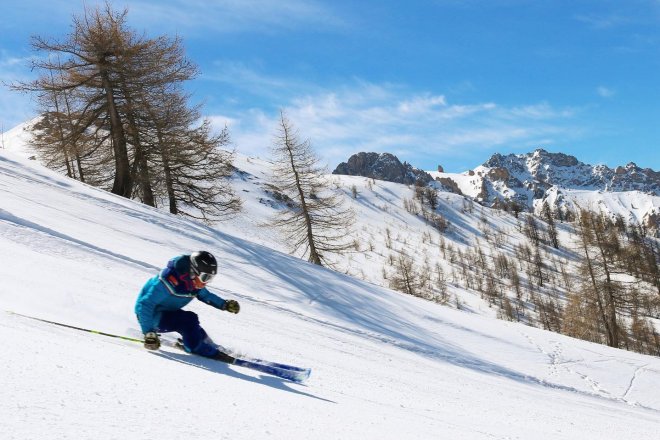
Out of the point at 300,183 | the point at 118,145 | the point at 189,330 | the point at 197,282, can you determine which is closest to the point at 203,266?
the point at 197,282

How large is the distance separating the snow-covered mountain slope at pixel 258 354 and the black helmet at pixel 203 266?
915 millimetres

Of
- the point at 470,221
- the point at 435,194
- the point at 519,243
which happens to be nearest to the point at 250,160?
the point at 435,194

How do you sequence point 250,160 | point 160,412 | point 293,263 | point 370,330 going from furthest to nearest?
point 250,160
point 293,263
point 370,330
point 160,412

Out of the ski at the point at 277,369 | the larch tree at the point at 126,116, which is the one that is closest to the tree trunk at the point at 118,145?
the larch tree at the point at 126,116

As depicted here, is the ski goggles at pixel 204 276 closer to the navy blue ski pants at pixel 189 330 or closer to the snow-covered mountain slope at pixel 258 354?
the navy blue ski pants at pixel 189 330

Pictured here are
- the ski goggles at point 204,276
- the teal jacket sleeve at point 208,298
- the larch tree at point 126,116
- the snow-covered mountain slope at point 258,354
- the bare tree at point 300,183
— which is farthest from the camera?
the bare tree at point 300,183

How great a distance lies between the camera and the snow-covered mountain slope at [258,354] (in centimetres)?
289

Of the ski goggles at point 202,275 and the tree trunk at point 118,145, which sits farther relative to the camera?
the tree trunk at point 118,145

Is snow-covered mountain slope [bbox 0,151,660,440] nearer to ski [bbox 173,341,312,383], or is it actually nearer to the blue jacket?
ski [bbox 173,341,312,383]

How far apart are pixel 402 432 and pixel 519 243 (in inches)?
5855

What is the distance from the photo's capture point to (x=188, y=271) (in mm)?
5500

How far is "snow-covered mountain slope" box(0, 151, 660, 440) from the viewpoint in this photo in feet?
9.48

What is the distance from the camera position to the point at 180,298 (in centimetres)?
559

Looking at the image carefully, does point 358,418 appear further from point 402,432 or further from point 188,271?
point 188,271
